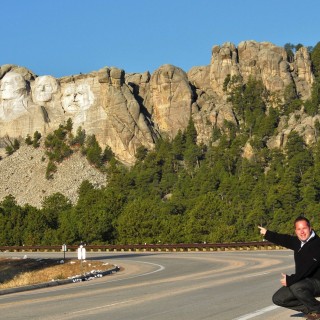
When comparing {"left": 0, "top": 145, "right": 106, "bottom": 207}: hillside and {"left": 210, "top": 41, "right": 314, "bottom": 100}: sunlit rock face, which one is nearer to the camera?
{"left": 0, "top": 145, "right": 106, "bottom": 207}: hillside

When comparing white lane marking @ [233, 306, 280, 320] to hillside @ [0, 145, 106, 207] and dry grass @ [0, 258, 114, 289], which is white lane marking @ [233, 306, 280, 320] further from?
hillside @ [0, 145, 106, 207]

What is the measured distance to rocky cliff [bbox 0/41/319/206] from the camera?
145750mm

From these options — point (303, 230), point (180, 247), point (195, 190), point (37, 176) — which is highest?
point (37, 176)

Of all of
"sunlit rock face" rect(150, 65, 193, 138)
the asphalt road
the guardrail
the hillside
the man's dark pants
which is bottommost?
the guardrail

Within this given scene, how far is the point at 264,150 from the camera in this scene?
12169 cm

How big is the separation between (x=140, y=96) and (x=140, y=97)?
0.57 meters

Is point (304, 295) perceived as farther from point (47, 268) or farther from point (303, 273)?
point (47, 268)

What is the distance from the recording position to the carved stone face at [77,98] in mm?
155750

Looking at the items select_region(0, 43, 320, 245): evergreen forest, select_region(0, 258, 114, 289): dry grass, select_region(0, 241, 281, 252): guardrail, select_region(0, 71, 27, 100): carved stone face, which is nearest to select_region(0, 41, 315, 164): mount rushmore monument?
select_region(0, 71, 27, 100): carved stone face

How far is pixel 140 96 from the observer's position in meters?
160

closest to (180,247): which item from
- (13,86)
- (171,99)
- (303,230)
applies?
(303,230)

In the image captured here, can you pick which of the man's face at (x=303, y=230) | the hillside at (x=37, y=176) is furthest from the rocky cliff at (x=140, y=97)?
the man's face at (x=303, y=230)

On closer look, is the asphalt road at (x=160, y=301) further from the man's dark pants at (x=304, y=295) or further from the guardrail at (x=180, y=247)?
the guardrail at (x=180, y=247)

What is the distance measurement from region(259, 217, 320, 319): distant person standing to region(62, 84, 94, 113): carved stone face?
5768 inches
